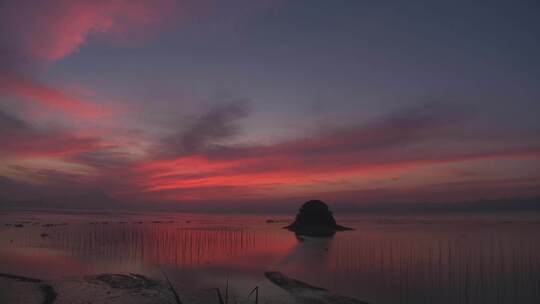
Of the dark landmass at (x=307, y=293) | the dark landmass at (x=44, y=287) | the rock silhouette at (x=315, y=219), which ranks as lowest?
the rock silhouette at (x=315, y=219)

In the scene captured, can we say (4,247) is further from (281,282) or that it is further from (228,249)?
(281,282)

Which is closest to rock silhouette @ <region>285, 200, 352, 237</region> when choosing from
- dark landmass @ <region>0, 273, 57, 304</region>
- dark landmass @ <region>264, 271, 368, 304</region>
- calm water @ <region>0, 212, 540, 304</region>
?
calm water @ <region>0, 212, 540, 304</region>

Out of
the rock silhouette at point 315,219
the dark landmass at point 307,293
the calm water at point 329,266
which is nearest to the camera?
the dark landmass at point 307,293

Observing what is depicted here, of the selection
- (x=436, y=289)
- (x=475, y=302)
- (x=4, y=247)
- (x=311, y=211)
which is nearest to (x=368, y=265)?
(x=436, y=289)

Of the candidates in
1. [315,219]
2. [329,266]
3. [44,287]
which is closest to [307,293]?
[329,266]

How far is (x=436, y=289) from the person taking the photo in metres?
27.4

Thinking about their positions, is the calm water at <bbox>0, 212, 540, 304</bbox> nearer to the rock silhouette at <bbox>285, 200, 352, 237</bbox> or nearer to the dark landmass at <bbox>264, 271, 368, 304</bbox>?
the dark landmass at <bbox>264, 271, 368, 304</bbox>

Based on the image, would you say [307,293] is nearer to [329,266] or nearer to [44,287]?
[329,266]

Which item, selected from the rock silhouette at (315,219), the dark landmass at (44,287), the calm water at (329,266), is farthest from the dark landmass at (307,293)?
the rock silhouette at (315,219)

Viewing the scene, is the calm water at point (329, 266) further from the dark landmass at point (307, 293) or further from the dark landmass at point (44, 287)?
the dark landmass at point (44, 287)

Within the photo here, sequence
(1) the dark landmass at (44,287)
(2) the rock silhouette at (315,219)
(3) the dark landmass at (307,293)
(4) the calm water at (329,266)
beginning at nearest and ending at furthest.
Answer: (1) the dark landmass at (44,287) → (3) the dark landmass at (307,293) → (4) the calm water at (329,266) → (2) the rock silhouette at (315,219)

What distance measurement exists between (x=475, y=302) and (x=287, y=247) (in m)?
34.7

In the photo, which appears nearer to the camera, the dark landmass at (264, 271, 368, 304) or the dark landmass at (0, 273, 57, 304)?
the dark landmass at (0, 273, 57, 304)

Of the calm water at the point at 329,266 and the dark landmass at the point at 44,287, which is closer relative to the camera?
the dark landmass at the point at 44,287
